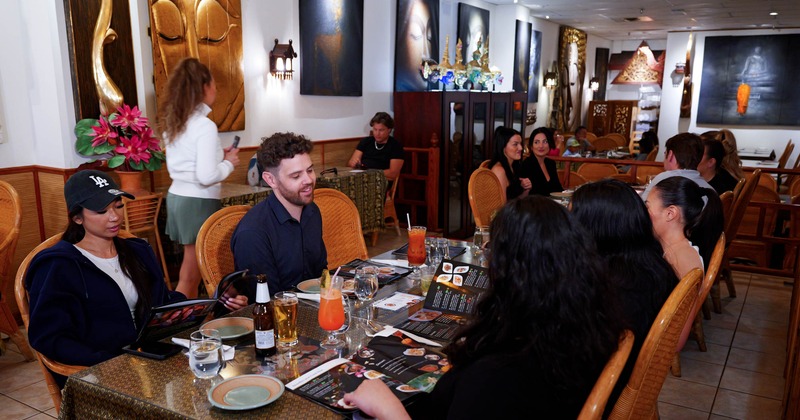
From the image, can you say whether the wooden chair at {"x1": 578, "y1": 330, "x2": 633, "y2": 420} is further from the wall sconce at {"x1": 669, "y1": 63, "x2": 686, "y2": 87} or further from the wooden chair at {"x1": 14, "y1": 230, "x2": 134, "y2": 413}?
the wall sconce at {"x1": 669, "y1": 63, "x2": 686, "y2": 87}

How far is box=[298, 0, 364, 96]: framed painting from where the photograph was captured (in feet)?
18.6

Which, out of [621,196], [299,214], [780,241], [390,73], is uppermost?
[390,73]

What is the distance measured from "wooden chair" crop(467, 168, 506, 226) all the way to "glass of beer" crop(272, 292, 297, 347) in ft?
6.95

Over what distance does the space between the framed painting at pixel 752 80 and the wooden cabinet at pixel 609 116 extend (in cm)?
250

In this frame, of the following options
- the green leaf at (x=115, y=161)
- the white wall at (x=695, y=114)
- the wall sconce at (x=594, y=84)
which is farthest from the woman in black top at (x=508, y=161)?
the wall sconce at (x=594, y=84)

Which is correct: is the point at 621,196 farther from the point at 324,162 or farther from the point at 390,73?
the point at 390,73

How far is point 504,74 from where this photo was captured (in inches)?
368

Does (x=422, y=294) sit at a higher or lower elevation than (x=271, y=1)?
lower

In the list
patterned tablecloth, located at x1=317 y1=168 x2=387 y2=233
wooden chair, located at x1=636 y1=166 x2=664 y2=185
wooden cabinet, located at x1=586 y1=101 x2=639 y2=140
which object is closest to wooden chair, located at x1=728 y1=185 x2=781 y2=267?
wooden chair, located at x1=636 y1=166 x2=664 y2=185

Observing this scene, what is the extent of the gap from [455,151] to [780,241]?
3104 millimetres

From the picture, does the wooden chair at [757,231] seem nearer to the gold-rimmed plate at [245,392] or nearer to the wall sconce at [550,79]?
the gold-rimmed plate at [245,392]

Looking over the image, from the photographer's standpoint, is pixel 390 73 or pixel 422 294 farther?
pixel 390 73

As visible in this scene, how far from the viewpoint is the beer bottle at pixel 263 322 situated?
1.52 meters

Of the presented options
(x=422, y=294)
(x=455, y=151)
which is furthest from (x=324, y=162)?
(x=422, y=294)
